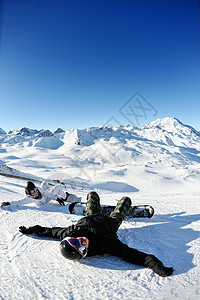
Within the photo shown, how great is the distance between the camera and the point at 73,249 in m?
1.46

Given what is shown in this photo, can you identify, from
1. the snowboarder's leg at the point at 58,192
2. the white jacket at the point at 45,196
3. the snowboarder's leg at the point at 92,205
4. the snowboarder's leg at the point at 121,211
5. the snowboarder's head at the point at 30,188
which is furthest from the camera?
the snowboarder's leg at the point at 58,192

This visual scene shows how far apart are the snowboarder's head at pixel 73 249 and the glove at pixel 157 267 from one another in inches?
23.4

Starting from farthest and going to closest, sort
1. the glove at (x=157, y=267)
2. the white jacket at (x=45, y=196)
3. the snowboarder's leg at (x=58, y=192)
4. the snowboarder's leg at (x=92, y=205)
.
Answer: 1. the snowboarder's leg at (x=58, y=192)
2. the white jacket at (x=45, y=196)
3. the snowboarder's leg at (x=92, y=205)
4. the glove at (x=157, y=267)

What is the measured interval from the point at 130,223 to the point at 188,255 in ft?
2.95

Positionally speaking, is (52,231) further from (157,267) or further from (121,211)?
(157,267)

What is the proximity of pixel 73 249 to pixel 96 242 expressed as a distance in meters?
0.25

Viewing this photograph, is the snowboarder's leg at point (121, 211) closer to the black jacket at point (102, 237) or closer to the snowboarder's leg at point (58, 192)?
the black jacket at point (102, 237)

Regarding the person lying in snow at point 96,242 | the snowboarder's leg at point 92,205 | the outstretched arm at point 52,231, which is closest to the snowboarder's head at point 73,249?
the person lying in snow at point 96,242

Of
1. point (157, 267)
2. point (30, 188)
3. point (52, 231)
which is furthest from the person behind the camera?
point (30, 188)

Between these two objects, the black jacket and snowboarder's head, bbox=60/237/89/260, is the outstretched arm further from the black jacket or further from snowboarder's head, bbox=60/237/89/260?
snowboarder's head, bbox=60/237/89/260

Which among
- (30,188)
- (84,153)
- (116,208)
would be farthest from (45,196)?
(84,153)

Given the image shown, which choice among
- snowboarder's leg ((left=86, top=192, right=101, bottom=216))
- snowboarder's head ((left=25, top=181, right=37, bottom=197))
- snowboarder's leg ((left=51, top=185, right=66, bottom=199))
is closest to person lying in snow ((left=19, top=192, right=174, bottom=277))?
→ snowboarder's leg ((left=86, top=192, right=101, bottom=216))

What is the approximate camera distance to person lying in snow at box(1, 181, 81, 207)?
2.96m

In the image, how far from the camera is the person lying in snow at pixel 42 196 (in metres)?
2.96
